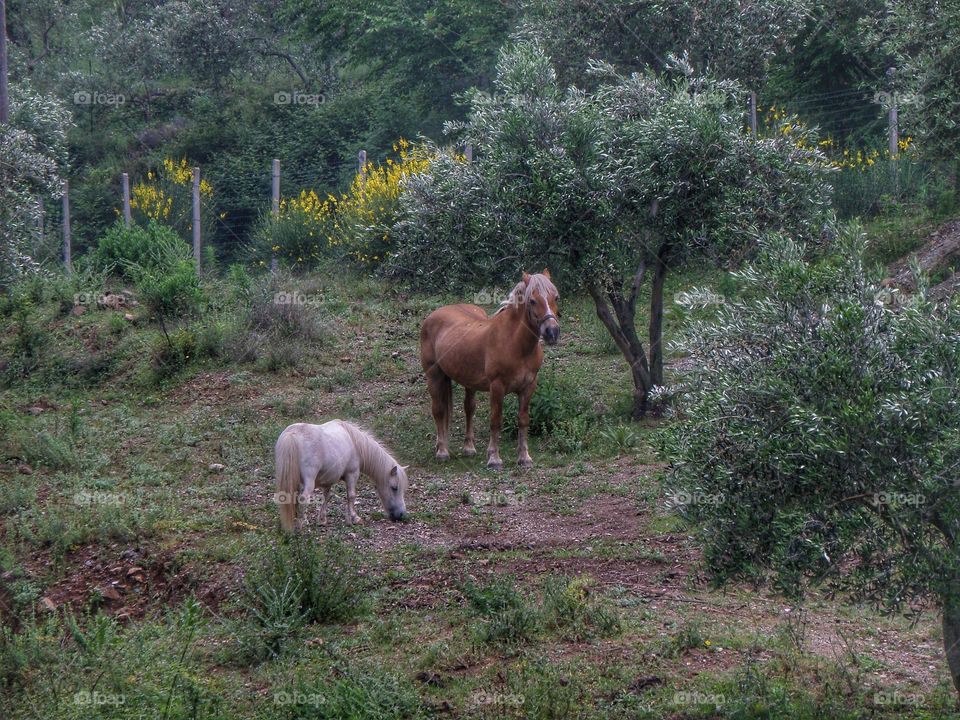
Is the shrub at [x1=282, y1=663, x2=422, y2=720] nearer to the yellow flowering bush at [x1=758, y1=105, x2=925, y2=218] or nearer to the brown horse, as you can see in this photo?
the brown horse

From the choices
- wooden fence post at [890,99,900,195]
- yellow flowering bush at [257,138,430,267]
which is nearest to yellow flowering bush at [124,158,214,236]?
yellow flowering bush at [257,138,430,267]

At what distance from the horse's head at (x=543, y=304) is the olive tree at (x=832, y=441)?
4.51 metres

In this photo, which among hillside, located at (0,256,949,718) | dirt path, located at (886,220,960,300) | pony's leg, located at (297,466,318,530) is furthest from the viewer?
dirt path, located at (886,220,960,300)

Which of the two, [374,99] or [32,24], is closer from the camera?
[374,99]

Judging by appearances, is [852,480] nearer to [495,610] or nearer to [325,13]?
[495,610]

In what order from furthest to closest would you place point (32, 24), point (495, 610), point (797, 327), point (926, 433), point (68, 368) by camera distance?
point (32, 24)
point (68, 368)
point (495, 610)
point (797, 327)
point (926, 433)

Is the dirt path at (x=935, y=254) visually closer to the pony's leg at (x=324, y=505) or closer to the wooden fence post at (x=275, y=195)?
the pony's leg at (x=324, y=505)

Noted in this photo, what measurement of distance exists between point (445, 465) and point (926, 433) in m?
6.61

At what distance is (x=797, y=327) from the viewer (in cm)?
507

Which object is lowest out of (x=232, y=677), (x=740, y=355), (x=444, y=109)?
(x=232, y=677)

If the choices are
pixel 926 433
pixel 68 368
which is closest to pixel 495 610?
pixel 926 433

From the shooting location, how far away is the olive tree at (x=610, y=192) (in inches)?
403

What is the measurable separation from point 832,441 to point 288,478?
4.71 m

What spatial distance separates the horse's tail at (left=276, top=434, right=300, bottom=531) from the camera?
8.06 meters
